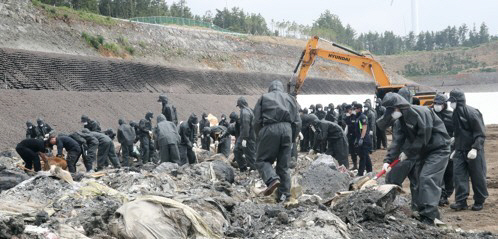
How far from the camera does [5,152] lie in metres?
18.5

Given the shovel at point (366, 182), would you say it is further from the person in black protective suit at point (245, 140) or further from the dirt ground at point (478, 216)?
the person in black protective suit at point (245, 140)

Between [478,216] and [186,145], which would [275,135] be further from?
[186,145]

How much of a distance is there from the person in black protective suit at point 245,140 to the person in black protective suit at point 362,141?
7.92ft

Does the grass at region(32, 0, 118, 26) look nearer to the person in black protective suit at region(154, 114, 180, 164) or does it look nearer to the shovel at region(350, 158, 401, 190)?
the person in black protective suit at region(154, 114, 180, 164)

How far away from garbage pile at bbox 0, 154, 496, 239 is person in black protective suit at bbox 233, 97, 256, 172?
3.46 m

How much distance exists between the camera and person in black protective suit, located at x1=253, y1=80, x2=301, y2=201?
8.66 m

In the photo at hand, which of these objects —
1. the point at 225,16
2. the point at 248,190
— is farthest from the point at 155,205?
the point at 225,16

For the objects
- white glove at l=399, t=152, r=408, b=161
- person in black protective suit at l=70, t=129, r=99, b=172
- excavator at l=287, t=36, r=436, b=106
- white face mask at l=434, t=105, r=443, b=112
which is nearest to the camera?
white glove at l=399, t=152, r=408, b=161

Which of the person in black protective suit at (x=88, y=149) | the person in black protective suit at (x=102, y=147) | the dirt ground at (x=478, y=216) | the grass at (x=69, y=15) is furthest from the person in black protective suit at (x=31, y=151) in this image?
the grass at (x=69, y=15)

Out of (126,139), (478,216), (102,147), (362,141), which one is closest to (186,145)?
(102,147)

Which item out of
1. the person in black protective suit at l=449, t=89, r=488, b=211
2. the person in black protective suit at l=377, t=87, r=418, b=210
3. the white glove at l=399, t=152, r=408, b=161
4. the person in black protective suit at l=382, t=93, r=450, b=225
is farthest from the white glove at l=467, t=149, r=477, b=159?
the white glove at l=399, t=152, r=408, b=161

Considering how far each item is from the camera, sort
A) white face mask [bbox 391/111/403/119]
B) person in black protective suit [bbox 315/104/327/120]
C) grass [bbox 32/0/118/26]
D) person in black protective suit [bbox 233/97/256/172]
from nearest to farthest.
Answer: white face mask [bbox 391/111/403/119], person in black protective suit [bbox 233/97/256/172], person in black protective suit [bbox 315/104/327/120], grass [bbox 32/0/118/26]

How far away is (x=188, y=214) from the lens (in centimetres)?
585

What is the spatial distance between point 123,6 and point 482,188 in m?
57.3
